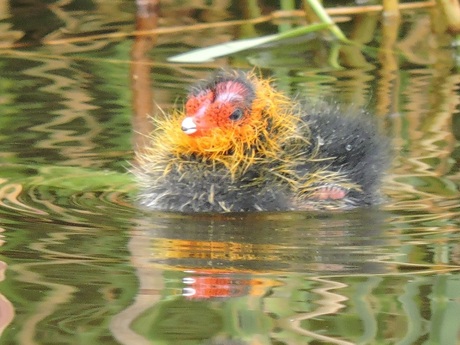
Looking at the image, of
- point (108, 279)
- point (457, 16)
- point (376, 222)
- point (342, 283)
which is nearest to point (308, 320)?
point (342, 283)

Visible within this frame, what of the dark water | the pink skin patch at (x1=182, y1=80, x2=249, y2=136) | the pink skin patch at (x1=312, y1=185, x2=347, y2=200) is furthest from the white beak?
the pink skin patch at (x1=312, y1=185, x2=347, y2=200)

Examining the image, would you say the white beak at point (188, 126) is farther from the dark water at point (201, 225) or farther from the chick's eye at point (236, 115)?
the dark water at point (201, 225)

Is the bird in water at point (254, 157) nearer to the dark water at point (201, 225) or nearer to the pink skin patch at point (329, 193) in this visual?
the pink skin patch at point (329, 193)

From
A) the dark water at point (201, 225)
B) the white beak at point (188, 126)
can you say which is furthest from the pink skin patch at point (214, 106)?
the dark water at point (201, 225)

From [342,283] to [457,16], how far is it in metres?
3.37

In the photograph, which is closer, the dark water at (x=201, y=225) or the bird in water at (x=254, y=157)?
the dark water at (x=201, y=225)

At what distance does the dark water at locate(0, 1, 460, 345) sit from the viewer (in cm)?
308

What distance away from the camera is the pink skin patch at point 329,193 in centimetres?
449

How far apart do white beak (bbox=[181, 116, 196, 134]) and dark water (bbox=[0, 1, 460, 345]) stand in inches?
12.2

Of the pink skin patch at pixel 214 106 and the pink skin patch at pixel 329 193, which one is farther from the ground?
the pink skin patch at pixel 214 106

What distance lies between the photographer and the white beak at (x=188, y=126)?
4398 millimetres

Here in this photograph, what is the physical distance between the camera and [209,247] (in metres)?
3.90

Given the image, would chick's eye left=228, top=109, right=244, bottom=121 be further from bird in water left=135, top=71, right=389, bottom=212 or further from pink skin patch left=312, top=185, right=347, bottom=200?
pink skin patch left=312, top=185, right=347, bottom=200

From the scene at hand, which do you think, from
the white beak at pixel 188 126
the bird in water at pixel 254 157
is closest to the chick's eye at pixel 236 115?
the bird in water at pixel 254 157
